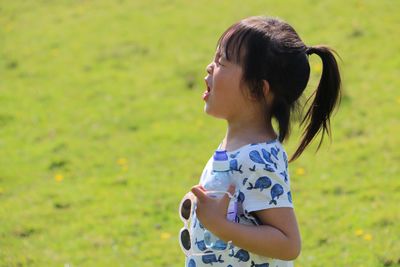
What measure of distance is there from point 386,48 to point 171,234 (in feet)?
15.4

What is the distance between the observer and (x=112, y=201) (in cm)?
580

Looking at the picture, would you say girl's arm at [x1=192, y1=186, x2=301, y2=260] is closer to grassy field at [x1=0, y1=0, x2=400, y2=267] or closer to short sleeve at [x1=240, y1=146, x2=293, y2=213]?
short sleeve at [x1=240, y1=146, x2=293, y2=213]

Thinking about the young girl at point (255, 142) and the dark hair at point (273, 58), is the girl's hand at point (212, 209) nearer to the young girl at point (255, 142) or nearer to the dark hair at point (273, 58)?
the young girl at point (255, 142)

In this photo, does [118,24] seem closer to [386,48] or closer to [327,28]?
[327,28]

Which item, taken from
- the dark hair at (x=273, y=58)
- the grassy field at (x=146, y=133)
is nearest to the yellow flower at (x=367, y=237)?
the grassy field at (x=146, y=133)

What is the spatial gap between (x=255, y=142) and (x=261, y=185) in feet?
0.50

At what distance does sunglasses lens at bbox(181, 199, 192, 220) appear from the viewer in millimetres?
2261

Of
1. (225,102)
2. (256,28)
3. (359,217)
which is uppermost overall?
(256,28)

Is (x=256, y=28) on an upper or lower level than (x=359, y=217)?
upper

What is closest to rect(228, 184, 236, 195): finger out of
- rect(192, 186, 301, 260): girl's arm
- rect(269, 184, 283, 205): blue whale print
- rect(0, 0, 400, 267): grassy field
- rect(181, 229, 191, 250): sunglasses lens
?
rect(192, 186, 301, 260): girl's arm

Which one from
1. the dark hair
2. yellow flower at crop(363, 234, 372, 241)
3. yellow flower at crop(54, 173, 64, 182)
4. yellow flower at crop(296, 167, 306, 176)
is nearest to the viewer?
the dark hair

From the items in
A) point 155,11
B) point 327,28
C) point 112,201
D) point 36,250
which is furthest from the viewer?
point 155,11

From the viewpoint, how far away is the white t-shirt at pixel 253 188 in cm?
220

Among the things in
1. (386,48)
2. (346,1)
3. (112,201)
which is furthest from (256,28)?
(346,1)
